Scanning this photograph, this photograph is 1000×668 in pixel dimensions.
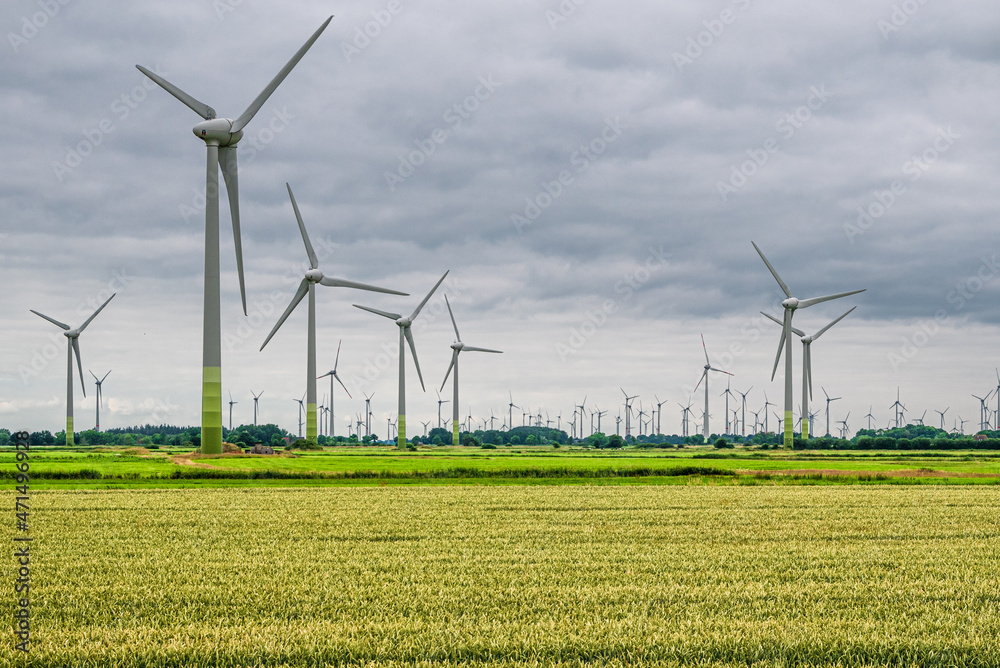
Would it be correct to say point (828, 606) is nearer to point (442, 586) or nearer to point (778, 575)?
point (778, 575)

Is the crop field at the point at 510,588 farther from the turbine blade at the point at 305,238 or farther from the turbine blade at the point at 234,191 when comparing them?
the turbine blade at the point at 305,238

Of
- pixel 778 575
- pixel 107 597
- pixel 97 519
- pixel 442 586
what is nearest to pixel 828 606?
pixel 778 575

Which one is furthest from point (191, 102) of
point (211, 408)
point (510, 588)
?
point (510, 588)

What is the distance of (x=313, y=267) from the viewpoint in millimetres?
119750

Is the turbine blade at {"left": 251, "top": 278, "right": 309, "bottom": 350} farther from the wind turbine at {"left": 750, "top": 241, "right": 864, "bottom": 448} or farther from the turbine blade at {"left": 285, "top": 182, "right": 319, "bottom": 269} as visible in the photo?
the wind turbine at {"left": 750, "top": 241, "right": 864, "bottom": 448}

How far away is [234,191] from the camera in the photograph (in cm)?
7169

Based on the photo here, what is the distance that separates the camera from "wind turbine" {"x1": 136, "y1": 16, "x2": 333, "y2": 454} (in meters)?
68.6

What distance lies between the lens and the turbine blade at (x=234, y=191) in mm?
69438

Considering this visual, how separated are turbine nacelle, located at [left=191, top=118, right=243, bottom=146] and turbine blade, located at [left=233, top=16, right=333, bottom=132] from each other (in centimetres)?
52

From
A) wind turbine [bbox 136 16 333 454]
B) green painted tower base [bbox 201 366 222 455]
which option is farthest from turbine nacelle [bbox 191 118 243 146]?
green painted tower base [bbox 201 366 222 455]

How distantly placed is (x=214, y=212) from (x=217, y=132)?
315 inches

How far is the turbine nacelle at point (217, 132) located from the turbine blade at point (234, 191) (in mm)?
962

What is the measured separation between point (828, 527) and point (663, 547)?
7769 mm

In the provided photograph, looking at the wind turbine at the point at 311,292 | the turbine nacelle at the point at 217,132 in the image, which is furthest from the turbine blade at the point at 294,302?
the turbine nacelle at the point at 217,132
